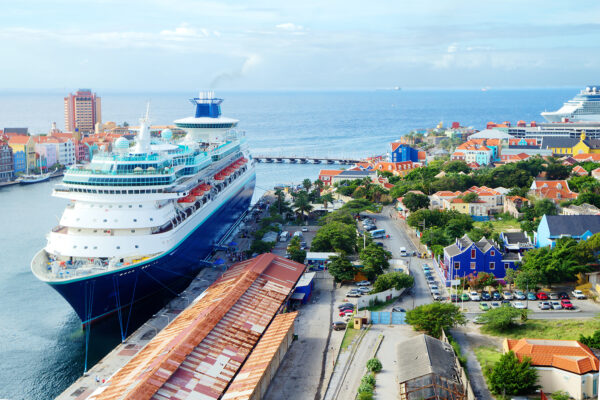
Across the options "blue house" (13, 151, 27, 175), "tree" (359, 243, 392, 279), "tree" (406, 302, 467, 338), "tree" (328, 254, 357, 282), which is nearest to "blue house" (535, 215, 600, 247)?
"tree" (359, 243, 392, 279)

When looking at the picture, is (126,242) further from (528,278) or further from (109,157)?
(528,278)

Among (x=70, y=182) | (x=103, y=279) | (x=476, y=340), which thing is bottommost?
(x=476, y=340)

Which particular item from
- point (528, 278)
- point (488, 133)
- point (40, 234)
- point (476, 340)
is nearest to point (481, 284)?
point (528, 278)

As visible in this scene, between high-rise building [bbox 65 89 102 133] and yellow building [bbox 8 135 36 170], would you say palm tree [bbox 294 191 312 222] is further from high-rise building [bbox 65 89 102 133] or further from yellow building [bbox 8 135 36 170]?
high-rise building [bbox 65 89 102 133]

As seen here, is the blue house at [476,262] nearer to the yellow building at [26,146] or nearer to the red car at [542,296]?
the red car at [542,296]

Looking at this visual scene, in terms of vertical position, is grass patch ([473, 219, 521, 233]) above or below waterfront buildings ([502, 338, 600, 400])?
above

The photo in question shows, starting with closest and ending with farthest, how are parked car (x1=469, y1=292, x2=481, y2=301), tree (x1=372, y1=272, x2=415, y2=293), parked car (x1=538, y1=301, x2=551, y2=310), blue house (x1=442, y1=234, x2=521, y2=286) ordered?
parked car (x1=538, y1=301, x2=551, y2=310) < parked car (x1=469, y1=292, x2=481, y2=301) < tree (x1=372, y1=272, x2=415, y2=293) < blue house (x1=442, y1=234, x2=521, y2=286)

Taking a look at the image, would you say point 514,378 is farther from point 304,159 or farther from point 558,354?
point 304,159

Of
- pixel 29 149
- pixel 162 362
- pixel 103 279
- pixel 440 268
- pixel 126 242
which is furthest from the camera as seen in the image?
pixel 29 149
